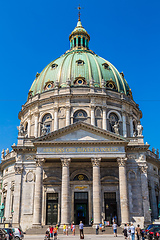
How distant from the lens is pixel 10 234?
73.4 feet

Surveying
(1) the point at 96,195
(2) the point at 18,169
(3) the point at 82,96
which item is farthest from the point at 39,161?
(3) the point at 82,96

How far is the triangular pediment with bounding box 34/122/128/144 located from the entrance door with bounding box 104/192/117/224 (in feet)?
26.2

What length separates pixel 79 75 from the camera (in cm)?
5312

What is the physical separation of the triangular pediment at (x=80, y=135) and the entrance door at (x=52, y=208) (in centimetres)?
814

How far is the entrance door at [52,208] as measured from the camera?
39.6 meters

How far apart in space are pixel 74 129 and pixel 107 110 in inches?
549

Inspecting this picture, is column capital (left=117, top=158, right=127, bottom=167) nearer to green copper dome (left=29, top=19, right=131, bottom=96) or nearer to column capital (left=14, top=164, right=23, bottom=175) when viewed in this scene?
column capital (left=14, top=164, right=23, bottom=175)

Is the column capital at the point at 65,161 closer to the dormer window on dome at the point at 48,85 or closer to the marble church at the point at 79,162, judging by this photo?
the marble church at the point at 79,162

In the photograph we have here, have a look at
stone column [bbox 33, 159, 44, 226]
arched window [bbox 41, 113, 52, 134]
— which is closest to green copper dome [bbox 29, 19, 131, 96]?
arched window [bbox 41, 113, 52, 134]

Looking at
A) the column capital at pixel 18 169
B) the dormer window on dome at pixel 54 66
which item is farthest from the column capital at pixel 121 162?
the dormer window on dome at pixel 54 66

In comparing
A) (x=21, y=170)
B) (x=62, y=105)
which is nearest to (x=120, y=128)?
(x=62, y=105)

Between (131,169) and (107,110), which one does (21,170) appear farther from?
(107,110)

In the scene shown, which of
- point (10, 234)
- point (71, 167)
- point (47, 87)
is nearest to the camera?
point (10, 234)

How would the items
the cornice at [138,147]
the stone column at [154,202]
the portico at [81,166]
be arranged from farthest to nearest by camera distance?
the stone column at [154,202] < the cornice at [138,147] < the portico at [81,166]
